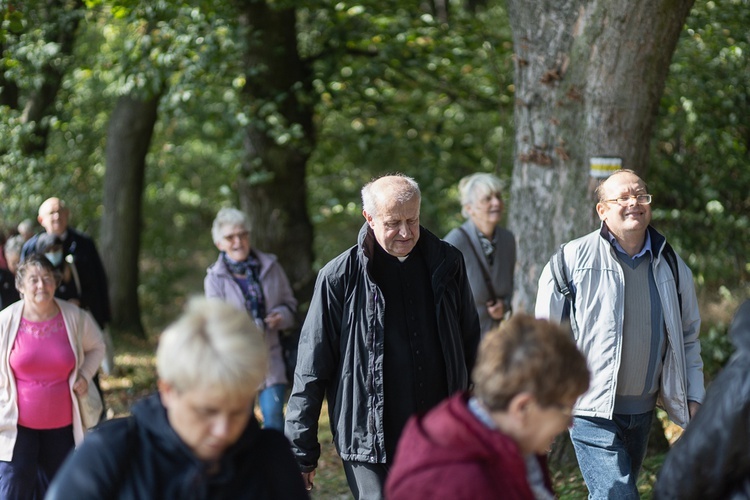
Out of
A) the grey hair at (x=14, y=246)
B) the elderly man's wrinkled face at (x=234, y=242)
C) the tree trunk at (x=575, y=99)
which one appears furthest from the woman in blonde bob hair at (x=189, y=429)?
the grey hair at (x=14, y=246)

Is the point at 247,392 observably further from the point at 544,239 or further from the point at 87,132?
the point at 87,132

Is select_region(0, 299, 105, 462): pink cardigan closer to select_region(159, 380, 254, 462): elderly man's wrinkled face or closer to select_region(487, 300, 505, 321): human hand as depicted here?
select_region(487, 300, 505, 321): human hand

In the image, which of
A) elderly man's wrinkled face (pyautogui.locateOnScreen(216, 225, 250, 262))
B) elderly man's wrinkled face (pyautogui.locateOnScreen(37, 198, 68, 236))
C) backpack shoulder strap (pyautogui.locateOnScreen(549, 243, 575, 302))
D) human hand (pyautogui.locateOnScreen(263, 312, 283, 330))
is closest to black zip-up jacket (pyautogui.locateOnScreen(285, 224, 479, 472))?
backpack shoulder strap (pyautogui.locateOnScreen(549, 243, 575, 302))

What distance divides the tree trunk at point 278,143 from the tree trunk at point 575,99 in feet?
14.8

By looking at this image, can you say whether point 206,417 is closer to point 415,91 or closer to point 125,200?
point 415,91

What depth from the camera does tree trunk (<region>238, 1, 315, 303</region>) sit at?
11.0 metres

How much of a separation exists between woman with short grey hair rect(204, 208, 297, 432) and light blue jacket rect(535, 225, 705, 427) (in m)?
3.16

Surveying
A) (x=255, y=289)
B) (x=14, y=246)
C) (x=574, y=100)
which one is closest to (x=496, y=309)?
(x=574, y=100)

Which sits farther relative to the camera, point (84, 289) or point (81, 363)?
point (84, 289)

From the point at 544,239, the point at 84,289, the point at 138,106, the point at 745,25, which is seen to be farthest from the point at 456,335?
the point at 138,106

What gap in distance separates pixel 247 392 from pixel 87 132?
14.1 metres

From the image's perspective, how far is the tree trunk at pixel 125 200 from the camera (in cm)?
1457

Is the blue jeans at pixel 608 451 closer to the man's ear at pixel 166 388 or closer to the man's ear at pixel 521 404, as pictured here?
the man's ear at pixel 521 404

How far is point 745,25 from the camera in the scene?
9.24 m
